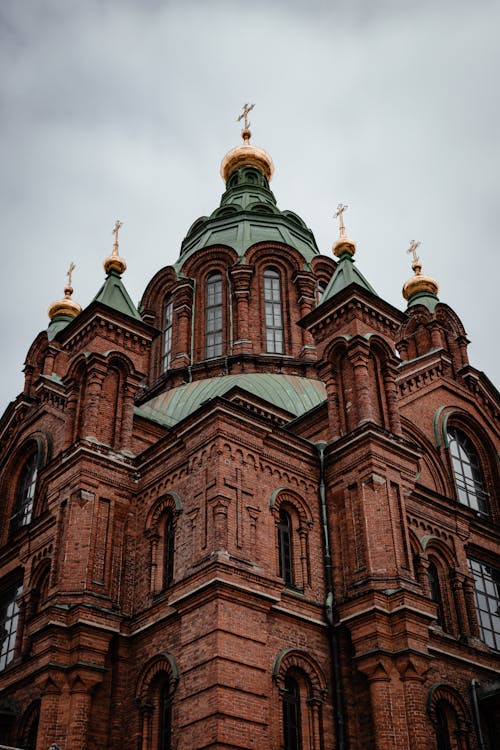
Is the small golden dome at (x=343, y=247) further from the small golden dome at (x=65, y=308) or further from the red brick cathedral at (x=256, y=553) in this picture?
the small golden dome at (x=65, y=308)

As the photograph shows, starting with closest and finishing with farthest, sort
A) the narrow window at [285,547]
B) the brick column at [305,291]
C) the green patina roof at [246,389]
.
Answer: the narrow window at [285,547], the green patina roof at [246,389], the brick column at [305,291]

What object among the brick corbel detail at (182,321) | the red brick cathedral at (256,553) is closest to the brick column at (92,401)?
the red brick cathedral at (256,553)

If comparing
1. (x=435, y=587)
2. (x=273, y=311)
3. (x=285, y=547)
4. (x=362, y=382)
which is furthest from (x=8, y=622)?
(x=273, y=311)

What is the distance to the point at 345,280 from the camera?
890 inches

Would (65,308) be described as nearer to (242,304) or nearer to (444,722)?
(242,304)

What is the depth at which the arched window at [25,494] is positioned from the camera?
2416cm

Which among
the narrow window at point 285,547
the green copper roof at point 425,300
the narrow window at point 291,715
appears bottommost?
the narrow window at point 291,715

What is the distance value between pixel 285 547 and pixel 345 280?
6901mm

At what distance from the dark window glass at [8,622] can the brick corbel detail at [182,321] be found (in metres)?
9.50

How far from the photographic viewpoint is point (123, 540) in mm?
19672

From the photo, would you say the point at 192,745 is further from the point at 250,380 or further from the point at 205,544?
the point at 250,380

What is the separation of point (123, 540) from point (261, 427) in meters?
3.73

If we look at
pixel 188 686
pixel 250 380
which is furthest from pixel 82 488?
pixel 250 380

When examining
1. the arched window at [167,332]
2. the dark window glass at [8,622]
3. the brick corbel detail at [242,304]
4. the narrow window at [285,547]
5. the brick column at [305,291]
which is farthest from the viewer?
the arched window at [167,332]
